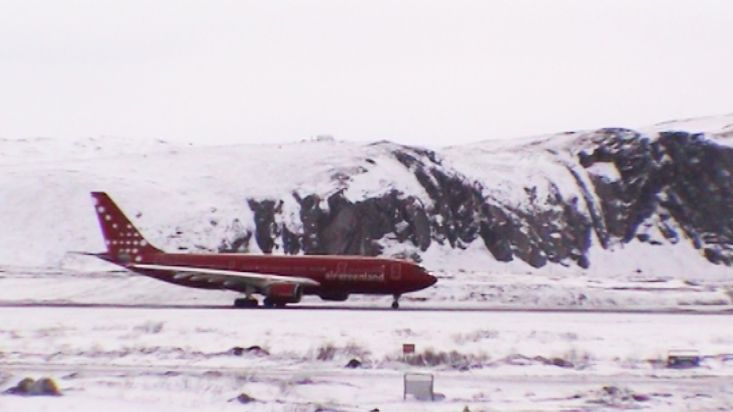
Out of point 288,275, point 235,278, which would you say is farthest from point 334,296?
point 235,278

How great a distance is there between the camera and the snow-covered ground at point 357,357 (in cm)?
2436

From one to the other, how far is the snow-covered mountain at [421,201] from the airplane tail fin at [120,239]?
18.1 metres

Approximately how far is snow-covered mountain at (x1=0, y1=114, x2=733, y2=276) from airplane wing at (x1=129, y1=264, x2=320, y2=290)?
84.6 ft

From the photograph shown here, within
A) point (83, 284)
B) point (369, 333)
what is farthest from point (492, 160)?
point (369, 333)

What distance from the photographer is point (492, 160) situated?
→ 125 m

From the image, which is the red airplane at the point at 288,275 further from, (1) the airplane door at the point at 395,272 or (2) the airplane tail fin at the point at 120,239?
(2) the airplane tail fin at the point at 120,239

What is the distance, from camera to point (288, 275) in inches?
2414

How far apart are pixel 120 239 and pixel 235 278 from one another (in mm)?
9437

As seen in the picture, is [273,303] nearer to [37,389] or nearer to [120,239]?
[120,239]

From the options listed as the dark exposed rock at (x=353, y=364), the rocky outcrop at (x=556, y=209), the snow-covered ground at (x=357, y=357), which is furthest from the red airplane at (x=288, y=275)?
the rocky outcrop at (x=556, y=209)

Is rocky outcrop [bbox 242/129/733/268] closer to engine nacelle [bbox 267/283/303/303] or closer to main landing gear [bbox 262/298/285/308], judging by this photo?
main landing gear [bbox 262/298/285/308]

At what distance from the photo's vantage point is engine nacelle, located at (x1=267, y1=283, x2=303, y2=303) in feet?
193

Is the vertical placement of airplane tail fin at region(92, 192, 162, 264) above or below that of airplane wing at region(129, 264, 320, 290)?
above

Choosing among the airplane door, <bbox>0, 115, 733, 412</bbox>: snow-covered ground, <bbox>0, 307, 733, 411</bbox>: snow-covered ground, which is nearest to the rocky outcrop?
<bbox>0, 115, 733, 412</bbox>: snow-covered ground
